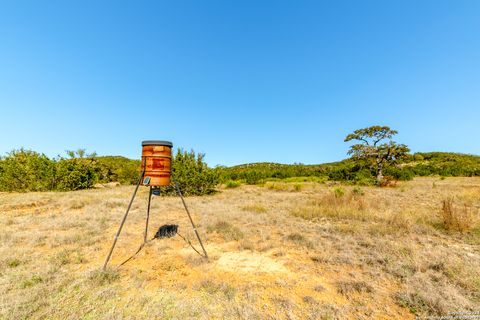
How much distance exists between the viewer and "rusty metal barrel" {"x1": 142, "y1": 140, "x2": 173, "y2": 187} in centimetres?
465

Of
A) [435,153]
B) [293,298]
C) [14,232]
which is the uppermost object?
[435,153]

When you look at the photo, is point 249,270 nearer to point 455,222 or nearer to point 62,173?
Result: point 455,222

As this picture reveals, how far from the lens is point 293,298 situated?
3334 mm

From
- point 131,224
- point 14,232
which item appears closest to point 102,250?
point 131,224

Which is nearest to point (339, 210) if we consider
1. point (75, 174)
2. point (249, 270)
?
point (249, 270)

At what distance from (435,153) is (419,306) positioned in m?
53.4

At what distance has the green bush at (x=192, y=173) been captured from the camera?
50.9 ft

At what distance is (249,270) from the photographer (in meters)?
4.32

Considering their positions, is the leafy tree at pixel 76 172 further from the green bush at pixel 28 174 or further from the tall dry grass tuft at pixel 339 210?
the tall dry grass tuft at pixel 339 210

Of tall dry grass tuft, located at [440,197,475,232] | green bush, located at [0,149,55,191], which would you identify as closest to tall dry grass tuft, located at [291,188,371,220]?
tall dry grass tuft, located at [440,197,475,232]

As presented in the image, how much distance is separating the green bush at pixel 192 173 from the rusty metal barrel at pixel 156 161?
35.8 ft

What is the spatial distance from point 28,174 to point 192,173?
12.9 m

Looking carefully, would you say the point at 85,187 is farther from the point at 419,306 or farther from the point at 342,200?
the point at 419,306

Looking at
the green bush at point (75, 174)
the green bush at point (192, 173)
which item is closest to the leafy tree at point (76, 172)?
the green bush at point (75, 174)
